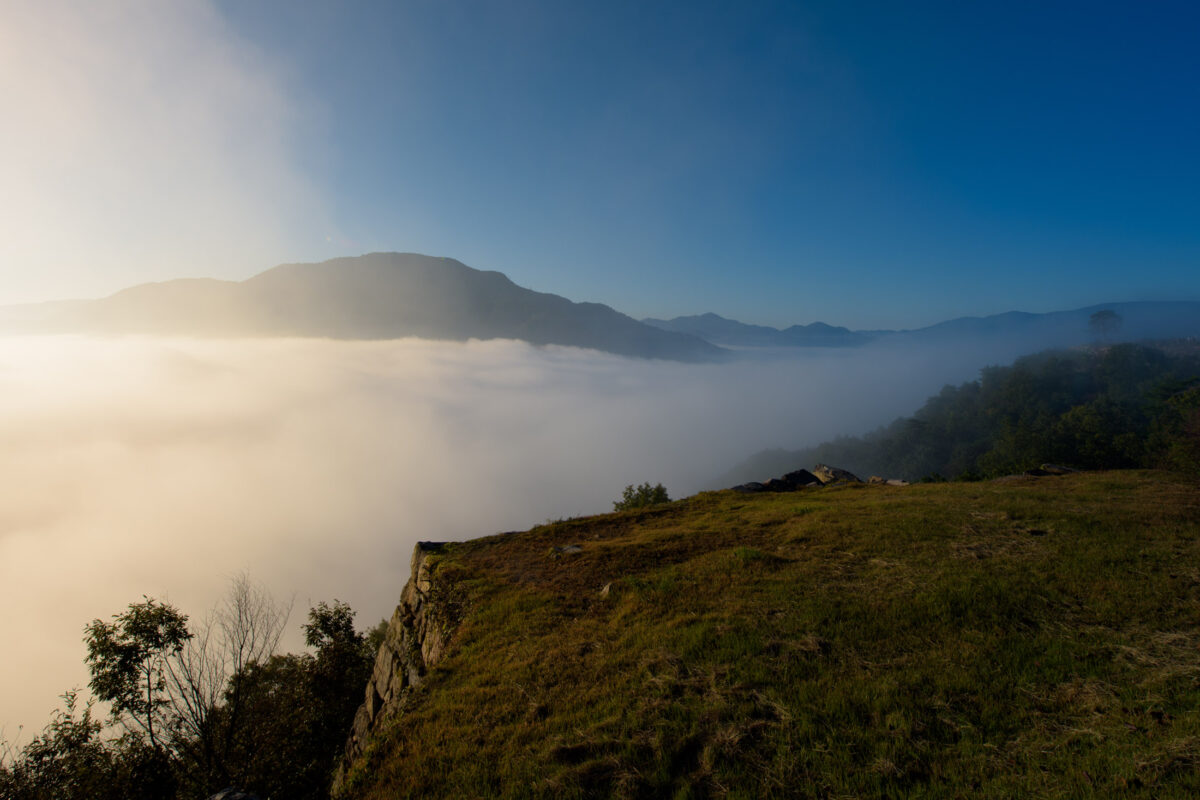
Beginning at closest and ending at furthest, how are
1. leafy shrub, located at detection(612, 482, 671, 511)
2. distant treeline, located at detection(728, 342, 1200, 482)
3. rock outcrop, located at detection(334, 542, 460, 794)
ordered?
rock outcrop, located at detection(334, 542, 460, 794) < leafy shrub, located at detection(612, 482, 671, 511) < distant treeline, located at detection(728, 342, 1200, 482)

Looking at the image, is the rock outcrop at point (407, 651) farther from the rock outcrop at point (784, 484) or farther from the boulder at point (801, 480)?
the boulder at point (801, 480)

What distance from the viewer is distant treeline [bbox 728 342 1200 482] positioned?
181 feet

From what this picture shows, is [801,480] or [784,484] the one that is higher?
[784,484]

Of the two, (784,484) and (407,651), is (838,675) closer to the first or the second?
(407,651)

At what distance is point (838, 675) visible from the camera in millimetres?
Answer: 8352

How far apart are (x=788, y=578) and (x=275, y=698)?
91.5 ft

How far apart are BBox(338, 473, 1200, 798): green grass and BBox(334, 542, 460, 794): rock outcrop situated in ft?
3.38

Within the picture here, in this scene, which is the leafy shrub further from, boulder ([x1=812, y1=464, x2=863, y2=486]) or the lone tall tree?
the lone tall tree

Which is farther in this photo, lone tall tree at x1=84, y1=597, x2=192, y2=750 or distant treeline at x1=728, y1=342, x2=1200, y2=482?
distant treeline at x1=728, y1=342, x2=1200, y2=482

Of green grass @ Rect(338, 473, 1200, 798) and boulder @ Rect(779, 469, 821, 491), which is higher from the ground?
green grass @ Rect(338, 473, 1200, 798)

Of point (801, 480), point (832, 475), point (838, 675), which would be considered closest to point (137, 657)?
point (838, 675)

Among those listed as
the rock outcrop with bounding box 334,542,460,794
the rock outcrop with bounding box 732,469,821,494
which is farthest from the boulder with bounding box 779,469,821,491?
the rock outcrop with bounding box 334,542,460,794

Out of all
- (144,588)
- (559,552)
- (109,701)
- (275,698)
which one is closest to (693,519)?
(559,552)

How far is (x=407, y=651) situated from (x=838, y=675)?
1412cm
